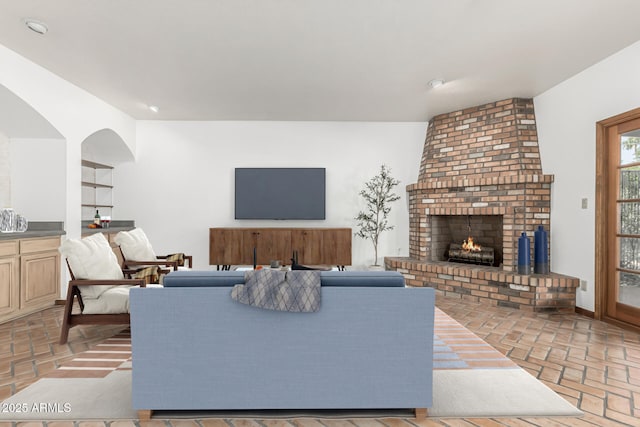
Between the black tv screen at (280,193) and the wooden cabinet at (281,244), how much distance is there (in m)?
0.39

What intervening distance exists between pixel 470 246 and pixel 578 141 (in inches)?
75.7

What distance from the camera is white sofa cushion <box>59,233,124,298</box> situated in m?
3.03

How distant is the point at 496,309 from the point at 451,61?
282cm

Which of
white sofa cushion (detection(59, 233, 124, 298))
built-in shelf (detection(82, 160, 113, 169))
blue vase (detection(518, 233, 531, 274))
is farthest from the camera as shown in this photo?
built-in shelf (detection(82, 160, 113, 169))

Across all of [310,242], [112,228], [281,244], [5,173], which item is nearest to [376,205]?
[310,242]

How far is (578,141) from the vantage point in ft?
13.9

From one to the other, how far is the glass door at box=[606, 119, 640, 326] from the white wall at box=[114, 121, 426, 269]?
2846mm

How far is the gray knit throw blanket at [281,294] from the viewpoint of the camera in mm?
1857

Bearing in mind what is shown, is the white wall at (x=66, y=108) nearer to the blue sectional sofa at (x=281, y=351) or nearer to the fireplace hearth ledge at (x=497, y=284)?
the blue sectional sofa at (x=281, y=351)

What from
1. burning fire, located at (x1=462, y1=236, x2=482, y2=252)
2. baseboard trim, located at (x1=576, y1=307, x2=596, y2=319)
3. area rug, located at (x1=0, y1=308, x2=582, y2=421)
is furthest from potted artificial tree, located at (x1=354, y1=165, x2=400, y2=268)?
area rug, located at (x1=0, y1=308, x2=582, y2=421)

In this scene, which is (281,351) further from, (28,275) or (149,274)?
(28,275)

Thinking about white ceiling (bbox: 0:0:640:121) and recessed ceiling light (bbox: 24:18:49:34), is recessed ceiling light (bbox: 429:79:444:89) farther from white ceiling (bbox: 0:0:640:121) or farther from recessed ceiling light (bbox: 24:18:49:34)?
recessed ceiling light (bbox: 24:18:49:34)

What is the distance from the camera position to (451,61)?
381 cm

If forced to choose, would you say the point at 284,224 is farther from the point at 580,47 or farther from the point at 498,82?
the point at 580,47
